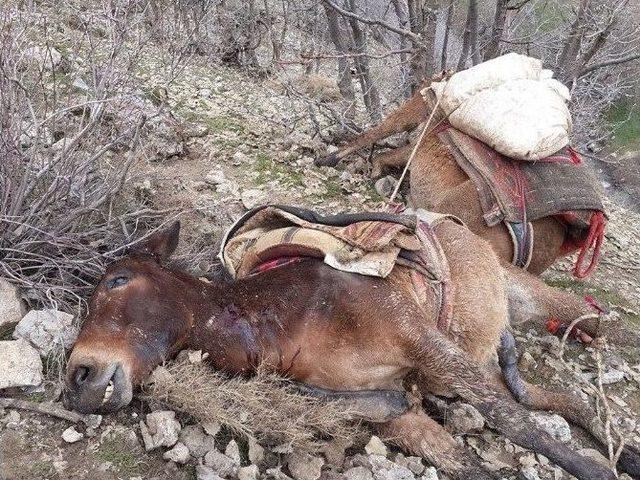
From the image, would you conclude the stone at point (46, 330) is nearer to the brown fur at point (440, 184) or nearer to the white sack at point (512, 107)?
the brown fur at point (440, 184)

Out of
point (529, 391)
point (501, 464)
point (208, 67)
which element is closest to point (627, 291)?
point (529, 391)

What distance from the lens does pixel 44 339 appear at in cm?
286

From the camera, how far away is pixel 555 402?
3588mm

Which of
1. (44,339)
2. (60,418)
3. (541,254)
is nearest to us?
(60,418)

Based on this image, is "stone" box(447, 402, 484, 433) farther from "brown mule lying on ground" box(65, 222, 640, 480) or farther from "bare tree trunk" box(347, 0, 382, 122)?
"bare tree trunk" box(347, 0, 382, 122)

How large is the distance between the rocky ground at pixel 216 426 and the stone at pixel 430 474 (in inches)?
0.4

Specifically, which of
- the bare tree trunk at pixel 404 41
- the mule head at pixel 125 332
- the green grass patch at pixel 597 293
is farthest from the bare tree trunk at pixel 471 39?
the mule head at pixel 125 332

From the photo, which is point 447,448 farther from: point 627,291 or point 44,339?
point 627,291

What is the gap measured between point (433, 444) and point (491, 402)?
0.48 meters

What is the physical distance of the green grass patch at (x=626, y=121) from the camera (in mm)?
12250

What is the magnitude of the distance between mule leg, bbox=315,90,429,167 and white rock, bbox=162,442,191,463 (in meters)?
3.37

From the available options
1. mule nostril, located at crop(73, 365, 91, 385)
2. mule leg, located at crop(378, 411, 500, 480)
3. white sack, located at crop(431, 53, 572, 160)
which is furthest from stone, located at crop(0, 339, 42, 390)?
white sack, located at crop(431, 53, 572, 160)

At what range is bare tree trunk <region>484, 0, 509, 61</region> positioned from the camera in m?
5.56

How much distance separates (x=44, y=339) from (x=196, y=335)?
27.8 inches
